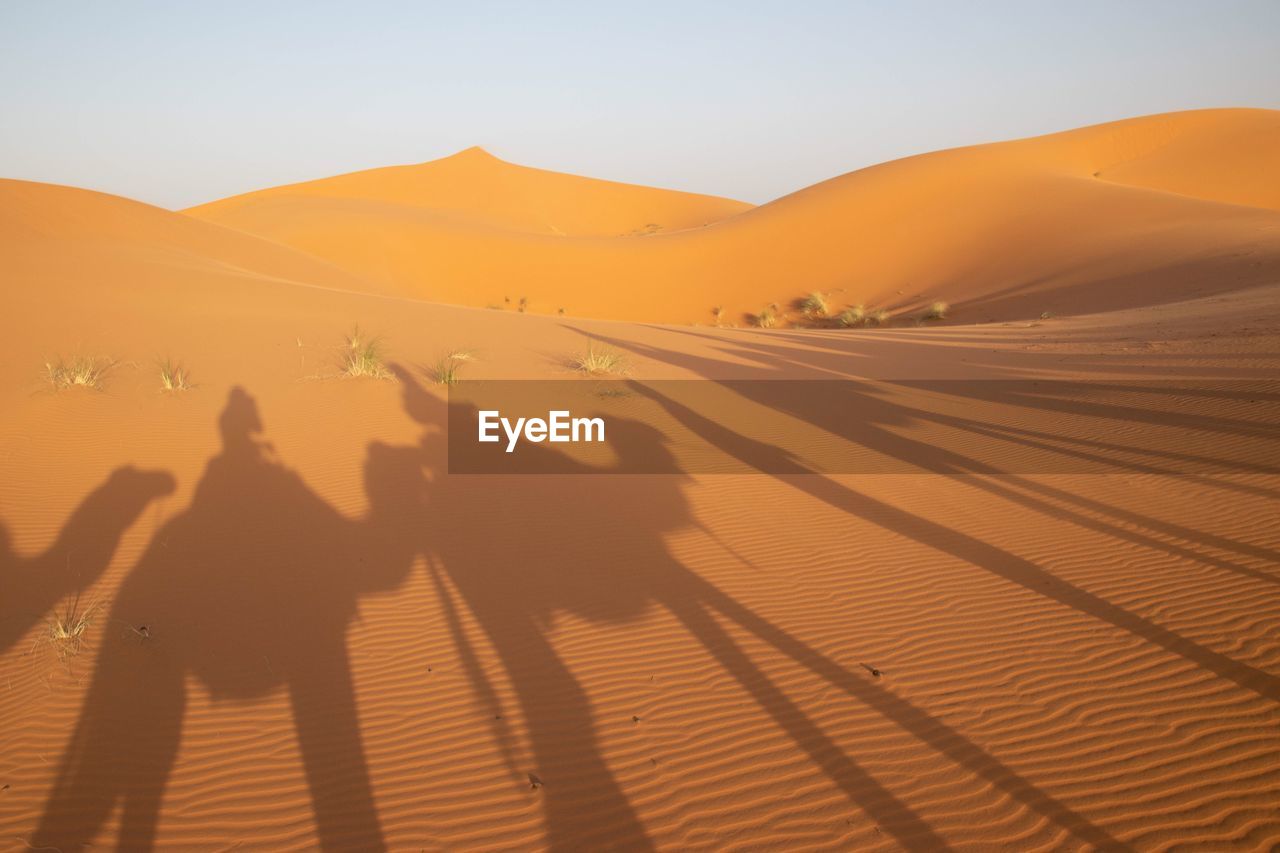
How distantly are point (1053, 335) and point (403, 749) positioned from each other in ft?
57.6

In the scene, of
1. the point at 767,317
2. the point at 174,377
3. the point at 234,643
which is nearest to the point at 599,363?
the point at 174,377

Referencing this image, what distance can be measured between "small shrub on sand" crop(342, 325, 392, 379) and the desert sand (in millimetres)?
275

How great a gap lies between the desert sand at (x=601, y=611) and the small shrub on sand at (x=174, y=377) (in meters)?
0.15

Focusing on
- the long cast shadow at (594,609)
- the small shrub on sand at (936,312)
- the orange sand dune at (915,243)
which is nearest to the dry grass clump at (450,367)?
the long cast shadow at (594,609)

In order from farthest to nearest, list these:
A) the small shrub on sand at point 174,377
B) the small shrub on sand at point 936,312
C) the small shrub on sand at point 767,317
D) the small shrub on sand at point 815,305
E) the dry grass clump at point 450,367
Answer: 1. the small shrub on sand at point 815,305
2. the small shrub on sand at point 767,317
3. the small shrub on sand at point 936,312
4. the dry grass clump at point 450,367
5. the small shrub on sand at point 174,377

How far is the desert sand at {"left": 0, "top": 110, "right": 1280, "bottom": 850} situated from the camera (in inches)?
150

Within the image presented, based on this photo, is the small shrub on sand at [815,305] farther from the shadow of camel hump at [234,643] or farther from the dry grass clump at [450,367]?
the shadow of camel hump at [234,643]

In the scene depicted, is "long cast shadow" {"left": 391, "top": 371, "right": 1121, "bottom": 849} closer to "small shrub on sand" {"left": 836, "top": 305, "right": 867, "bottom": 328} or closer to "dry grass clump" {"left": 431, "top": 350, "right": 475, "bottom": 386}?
"dry grass clump" {"left": 431, "top": 350, "right": 475, "bottom": 386}

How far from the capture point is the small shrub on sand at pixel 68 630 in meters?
4.99

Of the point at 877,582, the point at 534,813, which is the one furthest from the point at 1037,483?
the point at 534,813

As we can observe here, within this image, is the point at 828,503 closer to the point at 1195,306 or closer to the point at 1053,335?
the point at 1053,335

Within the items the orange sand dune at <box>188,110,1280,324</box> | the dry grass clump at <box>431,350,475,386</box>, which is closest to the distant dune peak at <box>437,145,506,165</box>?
the orange sand dune at <box>188,110,1280,324</box>

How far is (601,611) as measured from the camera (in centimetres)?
570

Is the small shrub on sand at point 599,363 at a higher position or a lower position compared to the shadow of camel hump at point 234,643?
higher
